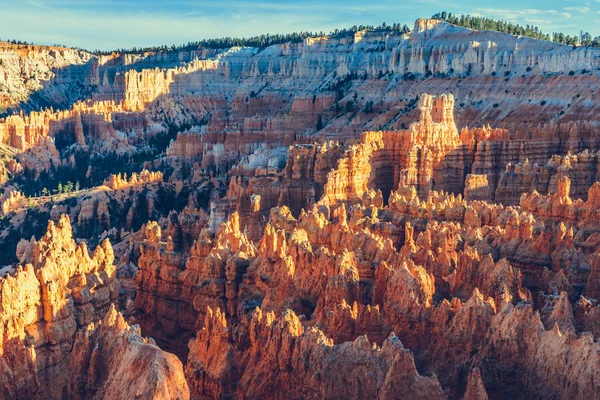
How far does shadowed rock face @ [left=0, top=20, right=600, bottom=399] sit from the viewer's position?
784 inches

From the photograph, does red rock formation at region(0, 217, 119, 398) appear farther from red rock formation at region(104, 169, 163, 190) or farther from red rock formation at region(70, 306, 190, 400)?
red rock formation at region(104, 169, 163, 190)

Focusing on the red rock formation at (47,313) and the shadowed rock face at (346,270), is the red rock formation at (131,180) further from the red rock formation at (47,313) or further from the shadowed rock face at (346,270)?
the red rock formation at (47,313)

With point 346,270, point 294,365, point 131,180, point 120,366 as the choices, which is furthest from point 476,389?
point 131,180

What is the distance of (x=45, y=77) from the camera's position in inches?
6555

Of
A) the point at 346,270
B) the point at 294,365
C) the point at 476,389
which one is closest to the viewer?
the point at 476,389

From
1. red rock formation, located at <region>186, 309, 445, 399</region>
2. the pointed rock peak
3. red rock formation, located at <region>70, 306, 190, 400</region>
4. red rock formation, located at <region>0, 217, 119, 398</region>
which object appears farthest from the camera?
red rock formation, located at <region>0, 217, 119, 398</region>

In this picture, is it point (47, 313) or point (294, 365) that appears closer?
point (294, 365)

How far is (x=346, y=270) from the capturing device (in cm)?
2694

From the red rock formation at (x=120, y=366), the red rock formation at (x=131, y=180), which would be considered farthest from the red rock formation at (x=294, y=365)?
the red rock formation at (x=131, y=180)

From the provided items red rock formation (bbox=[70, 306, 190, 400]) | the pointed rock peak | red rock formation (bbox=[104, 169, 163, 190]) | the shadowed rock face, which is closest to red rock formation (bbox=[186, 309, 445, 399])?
the shadowed rock face

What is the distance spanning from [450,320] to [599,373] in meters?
5.22

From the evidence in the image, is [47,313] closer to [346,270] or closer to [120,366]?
[120,366]

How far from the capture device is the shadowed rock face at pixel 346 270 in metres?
19.9

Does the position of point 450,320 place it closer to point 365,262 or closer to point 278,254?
point 365,262
